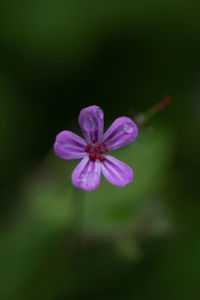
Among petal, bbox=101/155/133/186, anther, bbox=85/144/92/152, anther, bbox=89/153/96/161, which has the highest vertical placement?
anther, bbox=85/144/92/152

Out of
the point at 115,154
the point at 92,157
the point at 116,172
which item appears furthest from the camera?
the point at 115,154

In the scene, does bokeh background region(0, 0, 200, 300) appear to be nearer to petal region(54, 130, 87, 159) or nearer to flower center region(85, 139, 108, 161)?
flower center region(85, 139, 108, 161)

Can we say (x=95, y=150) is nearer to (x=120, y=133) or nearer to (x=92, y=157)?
(x=92, y=157)

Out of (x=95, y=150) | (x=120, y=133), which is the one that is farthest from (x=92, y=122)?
(x=95, y=150)

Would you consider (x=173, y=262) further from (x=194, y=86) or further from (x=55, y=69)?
(x=55, y=69)

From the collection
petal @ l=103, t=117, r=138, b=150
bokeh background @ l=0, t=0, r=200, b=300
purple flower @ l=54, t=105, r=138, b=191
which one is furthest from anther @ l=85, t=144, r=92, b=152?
bokeh background @ l=0, t=0, r=200, b=300

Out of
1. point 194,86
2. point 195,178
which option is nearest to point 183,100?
point 194,86

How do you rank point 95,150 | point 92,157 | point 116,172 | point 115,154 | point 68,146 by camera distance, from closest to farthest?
1. point 68,146
2. point 116,172
3. point 92,157
4. point 95,150
5. point 115,154

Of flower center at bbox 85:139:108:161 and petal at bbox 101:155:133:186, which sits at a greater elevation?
flower center at bbox 85:139:108:161
